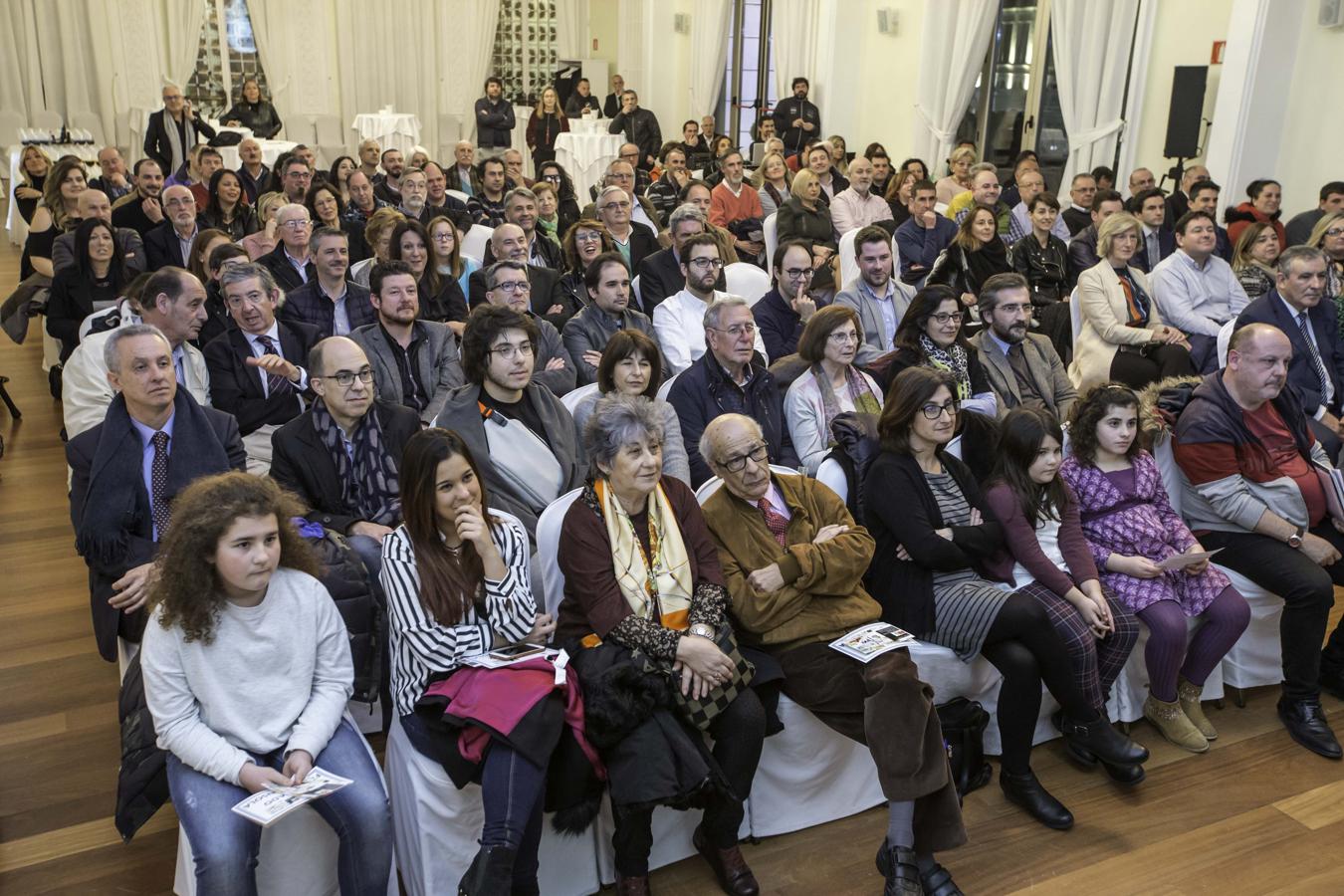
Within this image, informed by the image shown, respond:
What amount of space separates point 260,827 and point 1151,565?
99.6 inches

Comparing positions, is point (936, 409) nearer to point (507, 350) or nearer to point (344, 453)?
point (507, 350)

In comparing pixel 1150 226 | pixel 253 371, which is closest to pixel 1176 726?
pixel 253 371

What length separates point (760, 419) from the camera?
12.1ft

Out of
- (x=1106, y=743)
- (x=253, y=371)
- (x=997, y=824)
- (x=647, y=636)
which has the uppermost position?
(x=253, y=371)

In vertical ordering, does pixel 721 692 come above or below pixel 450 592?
below

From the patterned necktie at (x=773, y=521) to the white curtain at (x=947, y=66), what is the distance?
31.6 feet

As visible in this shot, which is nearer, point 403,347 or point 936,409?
point 936,409

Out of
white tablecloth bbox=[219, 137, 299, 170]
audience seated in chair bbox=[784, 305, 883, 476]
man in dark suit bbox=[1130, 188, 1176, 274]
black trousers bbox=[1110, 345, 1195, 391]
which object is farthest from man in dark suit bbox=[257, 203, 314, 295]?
white tablecloth bbox=[219, 137, 299, 170]

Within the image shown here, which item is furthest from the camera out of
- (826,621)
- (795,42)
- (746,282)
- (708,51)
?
(708,51)

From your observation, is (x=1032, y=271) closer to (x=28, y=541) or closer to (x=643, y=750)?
(x=643, y=750)

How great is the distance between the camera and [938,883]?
255cm

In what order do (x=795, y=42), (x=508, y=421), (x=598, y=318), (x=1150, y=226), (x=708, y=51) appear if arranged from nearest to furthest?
(x=508, y=421)
(x=598, y=318)
(x=1150, y=226)
(x=795, y=42)
(x=708, y=51)

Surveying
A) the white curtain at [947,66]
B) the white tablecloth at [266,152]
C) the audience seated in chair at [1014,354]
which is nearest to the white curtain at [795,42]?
the white curtain at [947,66]

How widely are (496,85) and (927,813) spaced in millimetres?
12365
